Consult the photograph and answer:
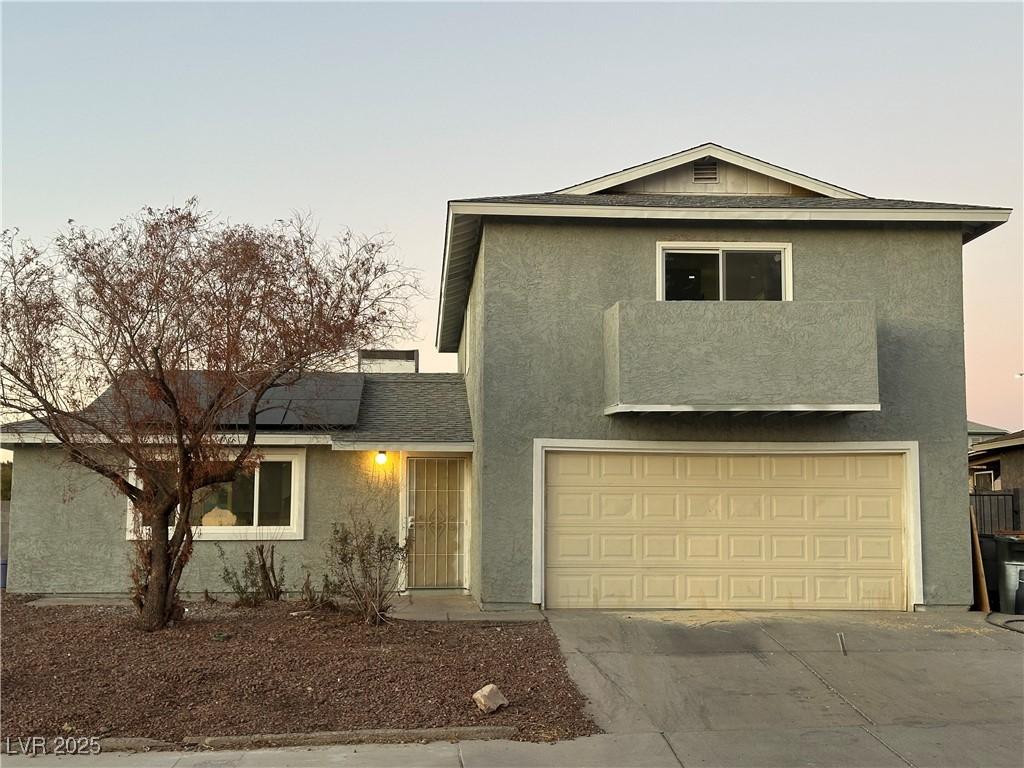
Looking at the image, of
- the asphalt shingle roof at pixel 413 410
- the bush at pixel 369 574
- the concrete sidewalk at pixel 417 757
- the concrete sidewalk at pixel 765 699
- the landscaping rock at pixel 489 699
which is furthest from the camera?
the asphalt shingle roof at pixel 413 410

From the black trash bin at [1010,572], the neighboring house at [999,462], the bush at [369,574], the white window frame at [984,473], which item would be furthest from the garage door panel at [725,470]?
the white window frame at [984,473]

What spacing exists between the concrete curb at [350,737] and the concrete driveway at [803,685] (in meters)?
1.11

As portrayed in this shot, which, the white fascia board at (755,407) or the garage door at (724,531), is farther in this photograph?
the garage door at (724,531)

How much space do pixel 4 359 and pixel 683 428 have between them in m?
8.17

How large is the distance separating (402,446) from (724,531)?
4.70m

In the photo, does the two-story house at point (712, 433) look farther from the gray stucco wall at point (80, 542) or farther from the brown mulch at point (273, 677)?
the gray stucco wall at point (80, 542)

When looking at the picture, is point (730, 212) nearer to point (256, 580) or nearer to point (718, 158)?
point (718, 158)

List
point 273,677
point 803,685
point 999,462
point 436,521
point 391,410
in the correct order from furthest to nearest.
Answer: point 999,462 < point 391,410 < point 436,521 < point 803,685 < point 273,677

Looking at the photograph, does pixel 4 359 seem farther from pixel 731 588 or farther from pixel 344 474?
pixel 731 588

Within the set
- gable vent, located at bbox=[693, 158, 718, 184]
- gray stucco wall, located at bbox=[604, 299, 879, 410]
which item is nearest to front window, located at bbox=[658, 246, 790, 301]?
gray stucco wall, located at bbox=[604, 299, 879, 410]

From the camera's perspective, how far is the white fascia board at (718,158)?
44.8 ft

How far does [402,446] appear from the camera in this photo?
13750mm

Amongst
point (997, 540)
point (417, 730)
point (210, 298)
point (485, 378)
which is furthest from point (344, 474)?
point (997, 540)

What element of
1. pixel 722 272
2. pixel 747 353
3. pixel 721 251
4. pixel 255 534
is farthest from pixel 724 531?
pixel 255 534
